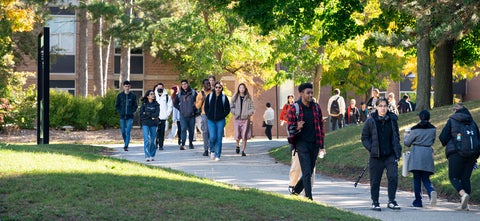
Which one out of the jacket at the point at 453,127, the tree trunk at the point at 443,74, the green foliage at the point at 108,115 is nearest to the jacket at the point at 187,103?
the tree trunk at the point at 443,74

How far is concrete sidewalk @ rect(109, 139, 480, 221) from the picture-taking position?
14305 mm

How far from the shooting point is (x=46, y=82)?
2214 centimetres

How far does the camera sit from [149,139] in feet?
71.9

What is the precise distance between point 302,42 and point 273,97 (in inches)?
787

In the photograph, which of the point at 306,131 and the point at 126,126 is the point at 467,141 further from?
the point at 126,126

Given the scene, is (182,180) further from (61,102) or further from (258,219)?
(61,102)

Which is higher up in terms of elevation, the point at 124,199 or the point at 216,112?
the point at 216,112

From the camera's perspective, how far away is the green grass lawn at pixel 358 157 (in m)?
17.4

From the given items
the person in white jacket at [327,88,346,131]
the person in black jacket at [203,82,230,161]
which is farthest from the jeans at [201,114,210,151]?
the person in white jacket at [327,88,346,131]

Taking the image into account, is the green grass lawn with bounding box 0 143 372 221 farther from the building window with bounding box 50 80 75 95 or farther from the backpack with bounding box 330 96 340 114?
the building window with bounding box 50 80 75 95

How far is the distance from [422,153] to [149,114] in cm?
777

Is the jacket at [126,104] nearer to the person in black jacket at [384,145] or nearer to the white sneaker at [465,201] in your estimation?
the person in black jacket at [384,145]

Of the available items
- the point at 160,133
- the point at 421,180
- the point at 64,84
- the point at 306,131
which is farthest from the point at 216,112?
the point at 64,84

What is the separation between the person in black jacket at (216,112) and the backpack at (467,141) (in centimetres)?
833
